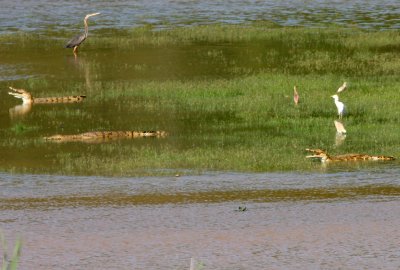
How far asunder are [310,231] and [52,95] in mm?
12897

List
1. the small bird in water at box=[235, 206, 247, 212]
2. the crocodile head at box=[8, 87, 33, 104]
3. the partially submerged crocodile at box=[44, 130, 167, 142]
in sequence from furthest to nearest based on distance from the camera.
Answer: the crocodile head at box=[8, 87, 33, 104]
the partially submerged crocodile at box=[44, 130, 167, 142]
the small bird in water at box=[235, 206, 247, 212]

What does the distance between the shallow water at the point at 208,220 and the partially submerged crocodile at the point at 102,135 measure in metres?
3.09

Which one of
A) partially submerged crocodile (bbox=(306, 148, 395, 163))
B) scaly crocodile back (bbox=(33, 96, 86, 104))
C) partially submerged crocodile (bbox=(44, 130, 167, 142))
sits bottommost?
scaly crocodile back (bbox=(33, 96, 86, 104))

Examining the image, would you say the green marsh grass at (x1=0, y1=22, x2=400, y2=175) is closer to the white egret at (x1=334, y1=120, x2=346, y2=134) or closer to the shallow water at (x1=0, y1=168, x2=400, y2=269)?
the white egret at (x1=334, y1=120, x2=346, y2=134)

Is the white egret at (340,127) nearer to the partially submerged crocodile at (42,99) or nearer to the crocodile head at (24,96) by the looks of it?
the partially submerged crocodile at (42,99)

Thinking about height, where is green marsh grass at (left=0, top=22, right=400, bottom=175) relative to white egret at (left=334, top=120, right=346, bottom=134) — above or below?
below

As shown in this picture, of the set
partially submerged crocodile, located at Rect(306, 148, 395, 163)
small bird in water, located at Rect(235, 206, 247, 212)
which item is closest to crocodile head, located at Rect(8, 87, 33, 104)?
partially submerged crocodile, located at Rect(306, 148, 395, 163)

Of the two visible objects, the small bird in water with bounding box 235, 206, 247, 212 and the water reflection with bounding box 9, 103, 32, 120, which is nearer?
the small bird in water with bounding box 235, 206, 247, 212

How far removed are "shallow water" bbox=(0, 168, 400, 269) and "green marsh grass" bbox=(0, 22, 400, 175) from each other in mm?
1053

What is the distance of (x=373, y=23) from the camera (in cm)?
3653

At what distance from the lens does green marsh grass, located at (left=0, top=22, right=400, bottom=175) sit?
1673cm

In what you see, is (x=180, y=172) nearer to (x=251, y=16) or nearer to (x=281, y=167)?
(x=281, y=167)

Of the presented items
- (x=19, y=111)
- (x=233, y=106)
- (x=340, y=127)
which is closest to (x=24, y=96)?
(x=19, y=111)

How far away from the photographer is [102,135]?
18812mm
